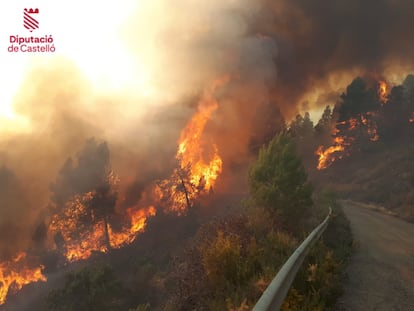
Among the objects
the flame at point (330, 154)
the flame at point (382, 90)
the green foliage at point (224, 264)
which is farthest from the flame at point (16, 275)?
the flame at point (382, 90)

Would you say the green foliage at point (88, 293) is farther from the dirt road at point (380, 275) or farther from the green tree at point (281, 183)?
the dirt road at point (380, 275)

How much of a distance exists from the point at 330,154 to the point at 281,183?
178 feet

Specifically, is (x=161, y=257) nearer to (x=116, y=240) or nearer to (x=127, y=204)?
(x=116, y=240)

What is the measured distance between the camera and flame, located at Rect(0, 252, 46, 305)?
5284cm

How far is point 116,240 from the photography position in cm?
5378

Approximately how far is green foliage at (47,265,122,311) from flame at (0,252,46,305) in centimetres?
2346

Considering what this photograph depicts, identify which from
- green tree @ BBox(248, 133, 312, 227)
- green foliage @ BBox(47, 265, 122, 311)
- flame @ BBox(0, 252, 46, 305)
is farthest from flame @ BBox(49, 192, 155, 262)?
green tree @ BBox(248, 133, 312, 227)

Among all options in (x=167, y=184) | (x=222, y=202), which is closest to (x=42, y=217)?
(x=167, y=184)

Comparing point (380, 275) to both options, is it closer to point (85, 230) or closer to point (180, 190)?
point (180, 190)

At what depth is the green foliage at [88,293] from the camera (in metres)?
30.2

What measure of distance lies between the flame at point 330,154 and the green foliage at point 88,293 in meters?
44.2

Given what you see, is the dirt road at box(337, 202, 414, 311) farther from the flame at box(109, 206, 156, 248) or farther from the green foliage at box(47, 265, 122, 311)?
the flame at box(109, 206, 156, 248)

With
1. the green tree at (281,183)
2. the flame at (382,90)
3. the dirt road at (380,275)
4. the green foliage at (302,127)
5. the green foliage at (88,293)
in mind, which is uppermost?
the flame at (382,90)

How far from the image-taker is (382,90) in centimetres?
7119
